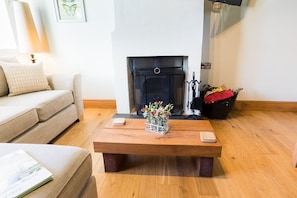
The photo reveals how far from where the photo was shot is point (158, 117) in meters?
1.43

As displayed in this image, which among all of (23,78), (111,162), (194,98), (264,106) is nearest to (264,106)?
(264,106)

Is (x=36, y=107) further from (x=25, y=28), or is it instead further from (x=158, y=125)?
(x=25, y=28)

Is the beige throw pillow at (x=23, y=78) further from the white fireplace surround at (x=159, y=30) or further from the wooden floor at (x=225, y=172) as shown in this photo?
the white fireplace surround at (x=159, y=30)

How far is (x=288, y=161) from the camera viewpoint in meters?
1.54

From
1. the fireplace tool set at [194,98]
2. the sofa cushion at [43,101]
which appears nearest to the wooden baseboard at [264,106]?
the fireplace tool set at [194,98]

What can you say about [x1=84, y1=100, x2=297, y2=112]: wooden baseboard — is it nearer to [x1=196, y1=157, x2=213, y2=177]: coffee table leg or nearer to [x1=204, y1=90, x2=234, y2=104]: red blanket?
[x1=204, y1=90, x2=234, y2=104]: red blanket

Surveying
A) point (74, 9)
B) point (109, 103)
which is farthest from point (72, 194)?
point (74, 9)

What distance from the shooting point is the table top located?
1296mm

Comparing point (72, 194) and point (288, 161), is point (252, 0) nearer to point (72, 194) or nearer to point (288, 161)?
point (288, 161)

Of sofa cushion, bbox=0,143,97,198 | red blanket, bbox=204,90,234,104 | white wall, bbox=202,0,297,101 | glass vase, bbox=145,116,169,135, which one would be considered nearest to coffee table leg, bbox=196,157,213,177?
glass vase, bbox=145,116,169,135

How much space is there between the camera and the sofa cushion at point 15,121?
134 centimetres

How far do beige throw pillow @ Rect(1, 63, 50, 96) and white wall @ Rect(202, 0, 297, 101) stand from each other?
216 cm

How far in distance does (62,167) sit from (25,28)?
7.56ft

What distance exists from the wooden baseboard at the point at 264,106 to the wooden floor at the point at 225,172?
1.95 feet
